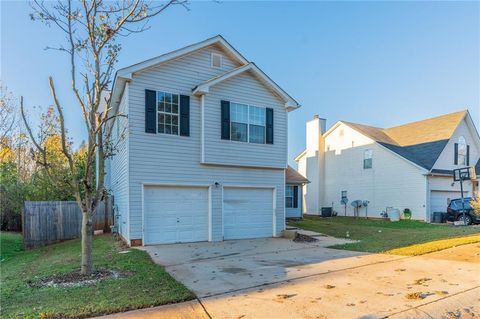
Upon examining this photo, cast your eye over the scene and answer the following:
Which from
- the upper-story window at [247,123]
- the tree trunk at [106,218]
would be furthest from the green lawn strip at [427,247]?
the tree trunk at [106,218]

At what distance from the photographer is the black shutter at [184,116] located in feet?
38.6

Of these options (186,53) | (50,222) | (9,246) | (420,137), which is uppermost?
(186,53)

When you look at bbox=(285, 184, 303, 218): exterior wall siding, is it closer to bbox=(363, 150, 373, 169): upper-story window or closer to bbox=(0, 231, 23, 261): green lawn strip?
bbox=(363, 150, 373, 169): upper-story window

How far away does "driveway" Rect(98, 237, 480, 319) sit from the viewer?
445 centimetres

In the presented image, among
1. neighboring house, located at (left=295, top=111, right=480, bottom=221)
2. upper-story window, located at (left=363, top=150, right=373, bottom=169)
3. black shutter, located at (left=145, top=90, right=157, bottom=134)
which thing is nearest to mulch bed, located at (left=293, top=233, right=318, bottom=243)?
black shutter, located at (left=145, top=90, right=157, bottom=134)

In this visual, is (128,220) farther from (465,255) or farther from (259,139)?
(465,255)

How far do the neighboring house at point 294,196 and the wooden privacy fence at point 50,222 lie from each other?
12150mm

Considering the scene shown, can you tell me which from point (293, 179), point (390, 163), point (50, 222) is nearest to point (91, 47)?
point (50, 222)

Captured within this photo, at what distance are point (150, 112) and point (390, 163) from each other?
1802 centimetres

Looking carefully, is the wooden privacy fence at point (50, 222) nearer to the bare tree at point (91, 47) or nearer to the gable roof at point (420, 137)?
the bare tree at point (91, 47)

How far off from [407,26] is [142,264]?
555 inches

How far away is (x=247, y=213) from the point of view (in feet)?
42.9

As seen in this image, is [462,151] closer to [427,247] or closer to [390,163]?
[390,163]

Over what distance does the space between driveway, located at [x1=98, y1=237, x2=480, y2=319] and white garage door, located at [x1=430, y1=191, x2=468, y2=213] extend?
12.6m
